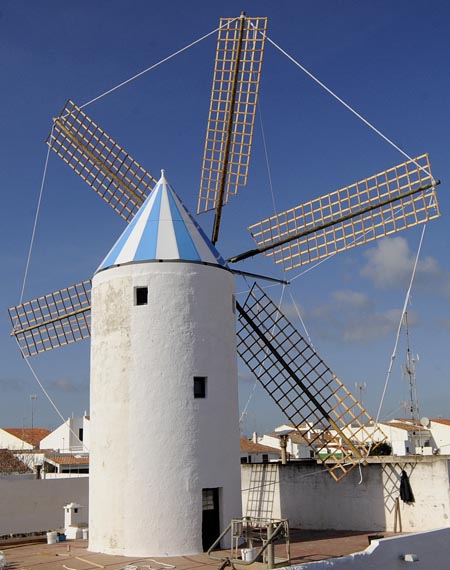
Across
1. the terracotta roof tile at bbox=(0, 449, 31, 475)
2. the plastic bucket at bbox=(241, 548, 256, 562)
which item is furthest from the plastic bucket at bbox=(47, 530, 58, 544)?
the terracotta roof tile at bbox=(0, 449, 31, 475)

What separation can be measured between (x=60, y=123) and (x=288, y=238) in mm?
7796

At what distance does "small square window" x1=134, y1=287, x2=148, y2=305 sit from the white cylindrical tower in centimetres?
2

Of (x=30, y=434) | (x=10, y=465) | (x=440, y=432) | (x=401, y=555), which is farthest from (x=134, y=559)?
(x=30, y=434)

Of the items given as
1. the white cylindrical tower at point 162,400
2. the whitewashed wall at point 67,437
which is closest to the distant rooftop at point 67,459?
the whitewashed wall at point 67,437

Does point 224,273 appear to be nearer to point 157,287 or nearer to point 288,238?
point 157,287

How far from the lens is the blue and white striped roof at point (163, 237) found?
14250mm

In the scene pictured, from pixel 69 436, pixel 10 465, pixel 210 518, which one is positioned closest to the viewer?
pixel 210 518

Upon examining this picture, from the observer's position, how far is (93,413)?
562 inches

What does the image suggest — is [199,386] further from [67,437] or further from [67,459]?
[67,437]

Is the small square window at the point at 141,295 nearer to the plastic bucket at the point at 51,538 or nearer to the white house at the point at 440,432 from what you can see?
the plastic bucket at the point at 51,538

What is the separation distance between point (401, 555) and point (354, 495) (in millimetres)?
4362

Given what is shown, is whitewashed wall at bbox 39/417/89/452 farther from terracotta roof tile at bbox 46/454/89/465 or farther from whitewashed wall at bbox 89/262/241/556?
whitewashed wall at bbox 89/262/241/556

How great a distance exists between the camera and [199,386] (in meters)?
13.8

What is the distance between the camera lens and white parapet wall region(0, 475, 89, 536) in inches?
653
